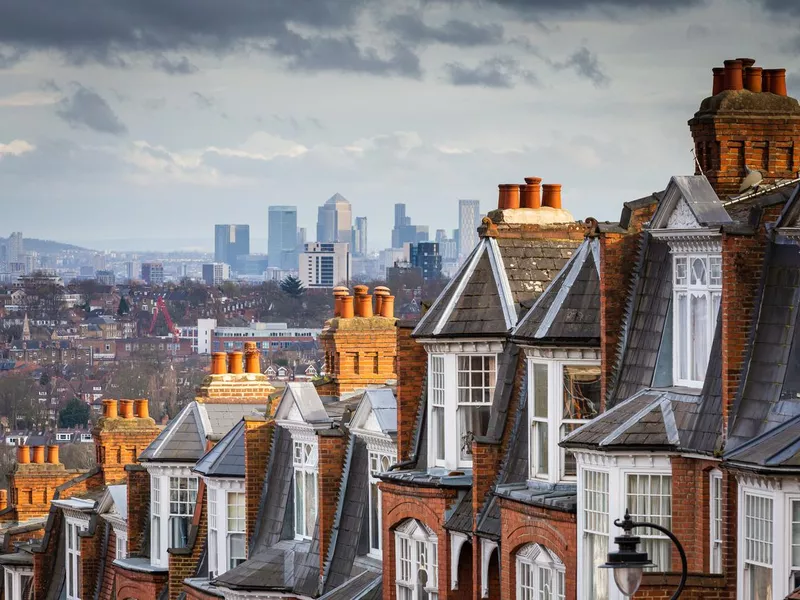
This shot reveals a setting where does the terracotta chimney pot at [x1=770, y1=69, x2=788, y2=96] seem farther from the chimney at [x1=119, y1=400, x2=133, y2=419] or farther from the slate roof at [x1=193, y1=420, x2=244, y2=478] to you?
the chimney at [x1=119, y1=400, x2=133, y2=419]

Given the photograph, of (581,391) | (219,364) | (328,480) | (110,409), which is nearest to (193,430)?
(219,364)

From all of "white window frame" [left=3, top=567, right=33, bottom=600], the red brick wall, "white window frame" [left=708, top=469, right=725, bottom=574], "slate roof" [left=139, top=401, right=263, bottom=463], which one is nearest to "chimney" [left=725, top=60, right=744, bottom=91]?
the red brick wall

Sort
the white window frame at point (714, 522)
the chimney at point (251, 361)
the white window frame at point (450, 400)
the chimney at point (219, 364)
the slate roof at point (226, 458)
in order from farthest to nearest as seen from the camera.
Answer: the chimney at point (251, 361) → the chimney at point (219, 364) → the slate roof at point (226, 458) → the white window frame at point (450, 400) → the white window frame at point (714, 522)

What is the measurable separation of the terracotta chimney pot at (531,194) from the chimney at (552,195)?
0.16 meters

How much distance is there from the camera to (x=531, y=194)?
40438 mm

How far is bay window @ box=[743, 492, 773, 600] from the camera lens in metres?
28.6

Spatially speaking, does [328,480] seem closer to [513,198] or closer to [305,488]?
[305,488]

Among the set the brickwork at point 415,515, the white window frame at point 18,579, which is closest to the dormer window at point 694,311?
the brickwork at point 415,515

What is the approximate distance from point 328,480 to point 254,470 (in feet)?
13.2

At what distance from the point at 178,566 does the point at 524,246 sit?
14.6 m

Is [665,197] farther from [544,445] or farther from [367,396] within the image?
[367,396]

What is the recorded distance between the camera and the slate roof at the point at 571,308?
34.1m

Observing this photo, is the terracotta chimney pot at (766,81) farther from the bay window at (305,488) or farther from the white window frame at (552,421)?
the bay window at (305,488)

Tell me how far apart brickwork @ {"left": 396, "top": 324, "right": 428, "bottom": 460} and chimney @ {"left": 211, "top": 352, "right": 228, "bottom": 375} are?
1681 cm
